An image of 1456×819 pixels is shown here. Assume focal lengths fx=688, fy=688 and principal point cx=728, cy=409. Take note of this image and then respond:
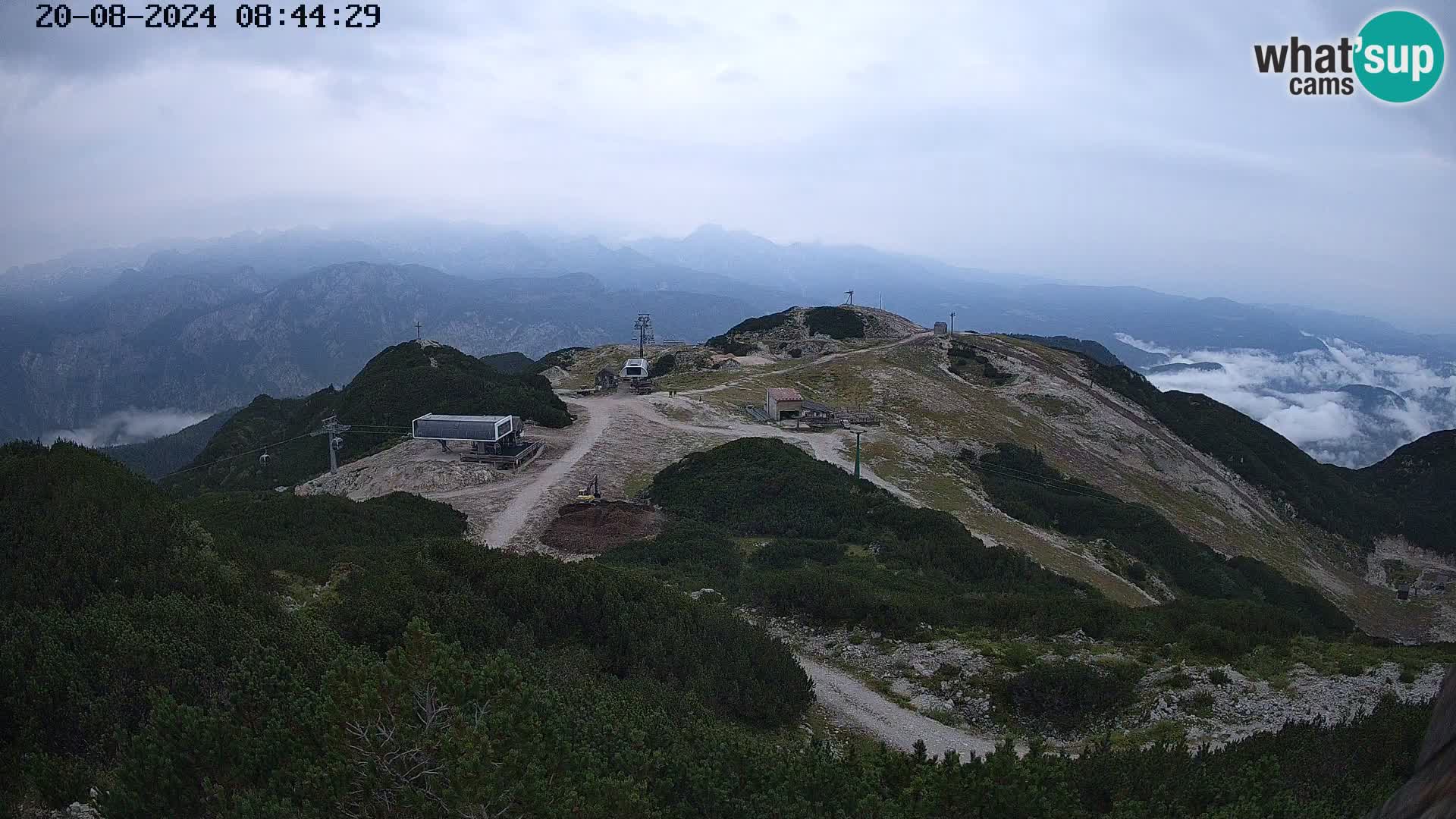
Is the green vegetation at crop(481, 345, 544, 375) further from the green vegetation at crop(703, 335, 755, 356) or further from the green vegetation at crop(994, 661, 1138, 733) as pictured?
the green vegetation at crop(994, 661, 1138, 733)

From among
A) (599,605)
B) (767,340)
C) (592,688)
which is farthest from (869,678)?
(767,340)

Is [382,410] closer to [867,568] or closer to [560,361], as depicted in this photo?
[560,361]

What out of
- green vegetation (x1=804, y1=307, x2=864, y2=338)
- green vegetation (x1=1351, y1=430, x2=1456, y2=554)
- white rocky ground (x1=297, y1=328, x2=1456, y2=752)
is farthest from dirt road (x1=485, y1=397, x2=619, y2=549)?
green vegetation (x1=1351, y1=430, x2=1456, y2=554)

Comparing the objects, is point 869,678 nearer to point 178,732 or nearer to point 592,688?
point 592,688

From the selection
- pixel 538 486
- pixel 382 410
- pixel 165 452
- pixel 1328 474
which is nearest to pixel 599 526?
pixel 538 486

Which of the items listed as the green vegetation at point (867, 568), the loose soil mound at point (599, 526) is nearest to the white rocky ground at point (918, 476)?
the loose soil mound at point (599, 526)

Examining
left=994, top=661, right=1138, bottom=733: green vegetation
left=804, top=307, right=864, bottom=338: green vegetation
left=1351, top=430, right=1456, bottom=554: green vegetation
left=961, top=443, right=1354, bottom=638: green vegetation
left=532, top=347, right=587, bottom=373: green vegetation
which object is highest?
left=804, top=307, right=864, bottom=338: green vegetation

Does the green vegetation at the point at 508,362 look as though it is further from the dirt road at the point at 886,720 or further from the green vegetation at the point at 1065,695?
the green vegetation at the point at 1065,695
